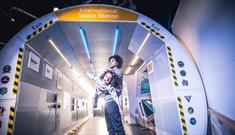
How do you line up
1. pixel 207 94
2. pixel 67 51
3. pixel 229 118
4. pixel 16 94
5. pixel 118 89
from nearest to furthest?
→ pixel 229 118
pixel 16 94
pixel 207 94
pixel 118 89
pixel 67 51

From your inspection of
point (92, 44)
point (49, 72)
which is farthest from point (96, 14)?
point (49, 72)

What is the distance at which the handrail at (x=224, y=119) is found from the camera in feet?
6.63

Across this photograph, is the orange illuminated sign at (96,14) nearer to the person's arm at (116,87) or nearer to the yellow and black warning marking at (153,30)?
the yellow and black warning marking at (153,30)

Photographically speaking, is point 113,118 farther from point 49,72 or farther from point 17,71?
point 49,72

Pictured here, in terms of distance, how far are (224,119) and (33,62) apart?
377 centimetres

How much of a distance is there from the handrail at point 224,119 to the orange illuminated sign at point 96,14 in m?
2.39

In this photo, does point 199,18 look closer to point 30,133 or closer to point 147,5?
point 147,5

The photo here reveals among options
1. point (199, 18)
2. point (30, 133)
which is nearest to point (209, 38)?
point (199, 18)

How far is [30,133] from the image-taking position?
2.97 metres

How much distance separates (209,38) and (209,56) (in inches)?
12.8

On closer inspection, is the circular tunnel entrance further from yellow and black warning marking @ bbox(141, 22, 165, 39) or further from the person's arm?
the person's arm

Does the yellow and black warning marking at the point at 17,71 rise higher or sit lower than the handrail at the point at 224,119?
higher

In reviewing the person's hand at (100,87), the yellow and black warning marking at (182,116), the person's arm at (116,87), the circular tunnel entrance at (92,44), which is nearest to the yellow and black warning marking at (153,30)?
the circular tunnel entrance at (92,44)

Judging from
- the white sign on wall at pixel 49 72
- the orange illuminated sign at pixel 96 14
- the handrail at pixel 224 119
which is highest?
the orange illuminated sign at pixel 96 14
